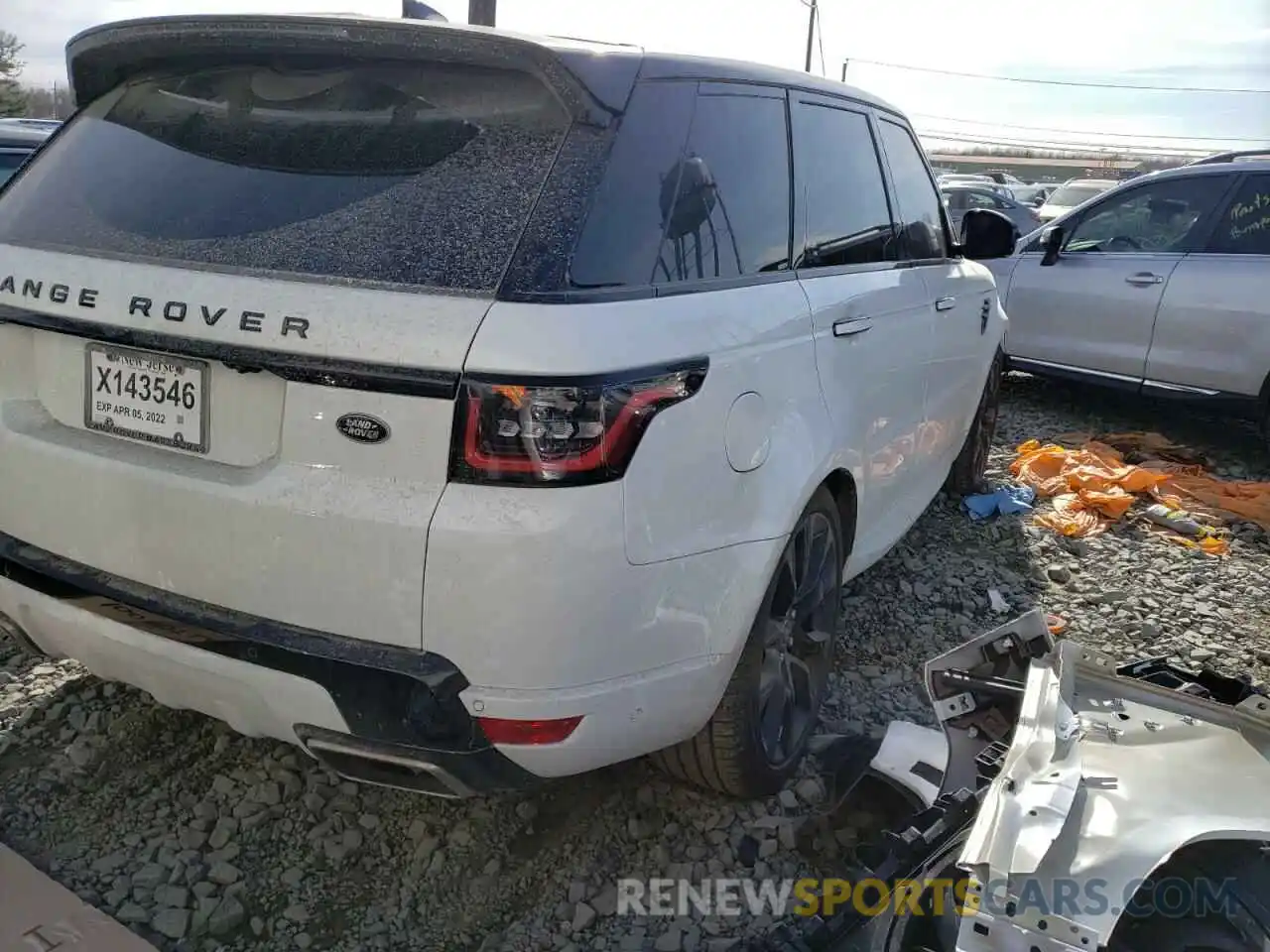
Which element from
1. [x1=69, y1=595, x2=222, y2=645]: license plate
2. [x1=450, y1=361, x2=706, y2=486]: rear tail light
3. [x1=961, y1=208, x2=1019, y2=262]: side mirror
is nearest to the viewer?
[x1=450, y1=361, x2=706, y2=486]: rear tail light

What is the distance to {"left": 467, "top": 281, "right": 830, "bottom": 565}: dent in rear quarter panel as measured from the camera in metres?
1.89

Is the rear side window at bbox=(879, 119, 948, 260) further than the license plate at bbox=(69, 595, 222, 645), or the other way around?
the rear side window at bbox=(879, 119, 948, 260)

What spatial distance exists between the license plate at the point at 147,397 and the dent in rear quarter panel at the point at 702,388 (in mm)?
615

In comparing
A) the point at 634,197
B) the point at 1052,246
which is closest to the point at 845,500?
the point at 634,197

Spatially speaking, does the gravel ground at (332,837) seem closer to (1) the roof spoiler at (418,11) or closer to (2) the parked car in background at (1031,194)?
(1) the roof spoiler at (418,11)

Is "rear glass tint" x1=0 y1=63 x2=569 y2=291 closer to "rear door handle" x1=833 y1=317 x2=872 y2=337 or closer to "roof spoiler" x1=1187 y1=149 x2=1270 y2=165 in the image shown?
"rear door handle" x1=833 y1=317 x2=872 y2=337

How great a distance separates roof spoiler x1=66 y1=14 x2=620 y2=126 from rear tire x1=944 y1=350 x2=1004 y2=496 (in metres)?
3.43

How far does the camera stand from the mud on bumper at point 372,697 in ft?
6.54

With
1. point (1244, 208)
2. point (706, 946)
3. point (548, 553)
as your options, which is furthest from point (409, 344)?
point (1244, 208)

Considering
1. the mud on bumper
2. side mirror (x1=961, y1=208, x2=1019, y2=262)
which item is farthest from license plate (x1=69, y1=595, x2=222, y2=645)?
side mirror (x1=961, y1=208, x2=1019, y2=262)

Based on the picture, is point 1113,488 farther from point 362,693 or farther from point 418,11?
point 362,693

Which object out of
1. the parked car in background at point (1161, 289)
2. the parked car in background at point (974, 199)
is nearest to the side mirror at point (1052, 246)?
the parked car in background at point (1161, 289)

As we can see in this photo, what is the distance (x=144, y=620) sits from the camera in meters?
2.21

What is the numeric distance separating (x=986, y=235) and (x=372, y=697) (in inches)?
131
